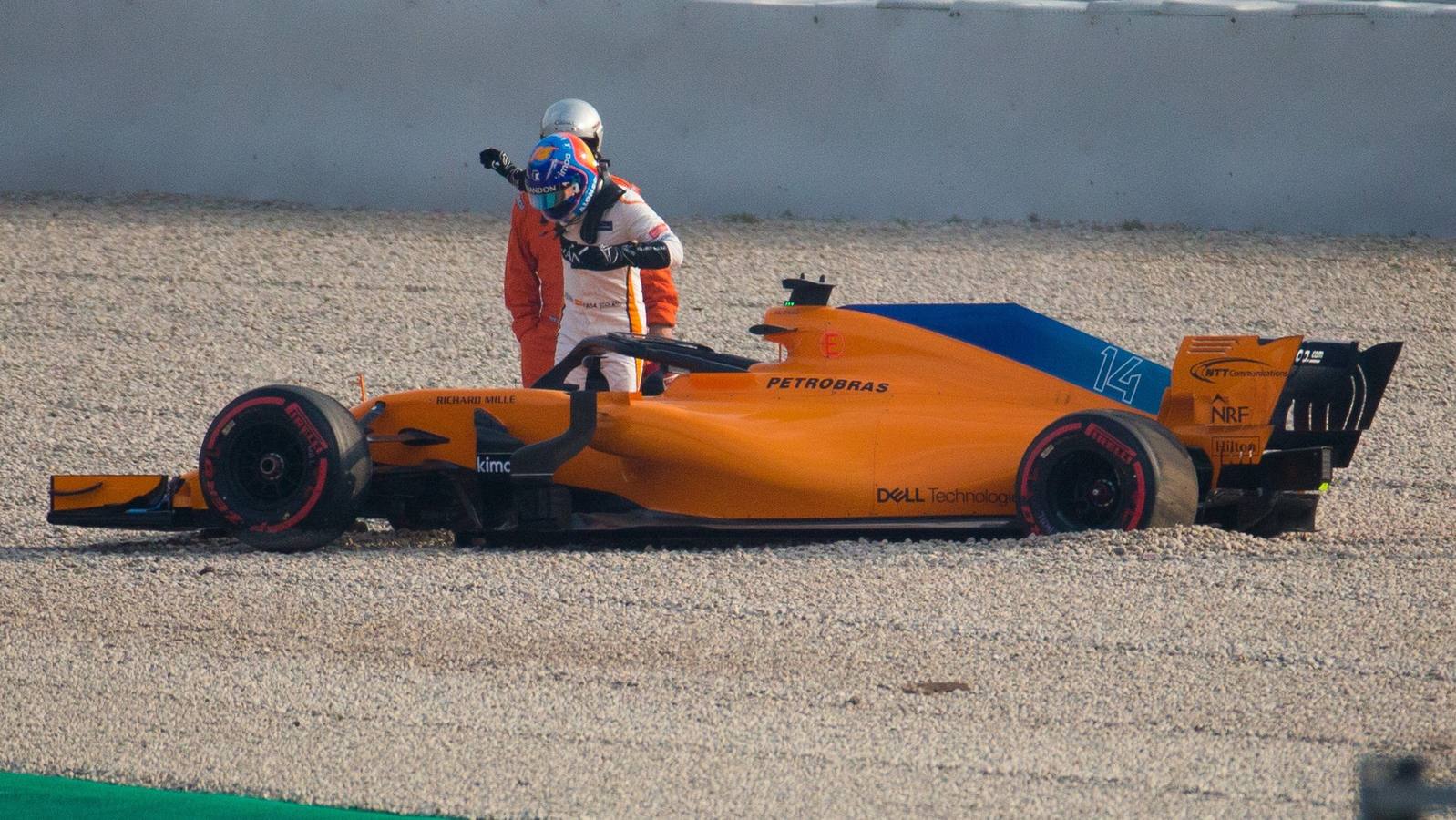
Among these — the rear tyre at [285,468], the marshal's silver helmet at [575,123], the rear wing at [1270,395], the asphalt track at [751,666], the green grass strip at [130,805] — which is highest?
the marshal's silver helmet at [575,123]

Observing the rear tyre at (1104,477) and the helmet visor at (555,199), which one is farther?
the helmet visor at (555,199)

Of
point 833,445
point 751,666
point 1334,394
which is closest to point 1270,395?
point 1334,394

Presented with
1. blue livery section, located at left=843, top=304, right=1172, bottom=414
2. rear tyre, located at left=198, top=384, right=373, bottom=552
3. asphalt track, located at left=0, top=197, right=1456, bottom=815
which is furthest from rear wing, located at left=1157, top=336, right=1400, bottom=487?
rear tyre, located at left=198, top=384, right=373, bottom=552

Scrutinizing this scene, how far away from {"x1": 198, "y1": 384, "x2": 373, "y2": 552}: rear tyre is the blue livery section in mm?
2207

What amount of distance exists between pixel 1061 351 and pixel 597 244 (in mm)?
2104

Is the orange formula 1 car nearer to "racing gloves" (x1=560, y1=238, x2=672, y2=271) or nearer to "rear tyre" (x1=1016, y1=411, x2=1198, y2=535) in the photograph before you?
"rear tyre" (x1=1016, y1=411, x2=1198, y2=535)

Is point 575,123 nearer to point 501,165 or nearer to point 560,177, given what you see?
point 501,165

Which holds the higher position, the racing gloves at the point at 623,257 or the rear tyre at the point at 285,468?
the racing gloves at the point at 623,257

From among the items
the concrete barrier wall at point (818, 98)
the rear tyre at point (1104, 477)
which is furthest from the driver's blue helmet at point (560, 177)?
the concrete barrier wall at point (818, 98)

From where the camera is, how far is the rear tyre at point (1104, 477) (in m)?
5.89

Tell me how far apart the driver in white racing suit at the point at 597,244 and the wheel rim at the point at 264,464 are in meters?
1.34

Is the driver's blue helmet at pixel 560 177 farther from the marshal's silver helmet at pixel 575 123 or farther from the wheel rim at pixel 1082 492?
the wheel rim at pixel 1082 492

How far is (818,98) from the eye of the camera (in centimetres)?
1214

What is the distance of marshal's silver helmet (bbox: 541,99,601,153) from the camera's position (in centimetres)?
817
